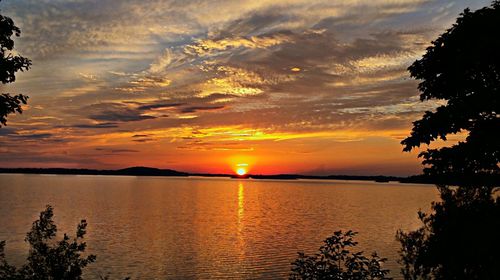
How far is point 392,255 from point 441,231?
6333 cm

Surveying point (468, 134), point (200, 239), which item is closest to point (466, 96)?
point (468, 134)

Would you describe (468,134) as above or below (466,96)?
below

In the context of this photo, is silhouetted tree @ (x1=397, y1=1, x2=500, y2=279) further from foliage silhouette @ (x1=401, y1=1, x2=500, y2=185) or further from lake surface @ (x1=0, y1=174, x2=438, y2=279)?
lake surface @ (x1=0, y1=174, x2=438, y2=279)

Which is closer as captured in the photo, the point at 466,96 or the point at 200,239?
the point at 466,96

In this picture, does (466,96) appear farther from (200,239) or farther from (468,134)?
(200,239)

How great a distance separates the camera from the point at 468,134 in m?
15.1

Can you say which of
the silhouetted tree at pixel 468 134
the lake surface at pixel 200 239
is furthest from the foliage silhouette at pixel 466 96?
the lake surface at pixel 200 239

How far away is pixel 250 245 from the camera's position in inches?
3410

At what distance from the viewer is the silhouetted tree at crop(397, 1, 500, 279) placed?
14359 millimetres

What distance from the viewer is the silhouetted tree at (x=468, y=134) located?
14.4m

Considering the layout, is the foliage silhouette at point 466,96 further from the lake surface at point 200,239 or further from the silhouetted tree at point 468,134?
the lake surface at point 200,239

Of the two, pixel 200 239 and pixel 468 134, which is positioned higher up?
pixel 468 134

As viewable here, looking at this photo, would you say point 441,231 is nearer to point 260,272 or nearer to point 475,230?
point 475,230

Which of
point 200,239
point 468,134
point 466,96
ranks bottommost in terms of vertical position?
point 200,239
